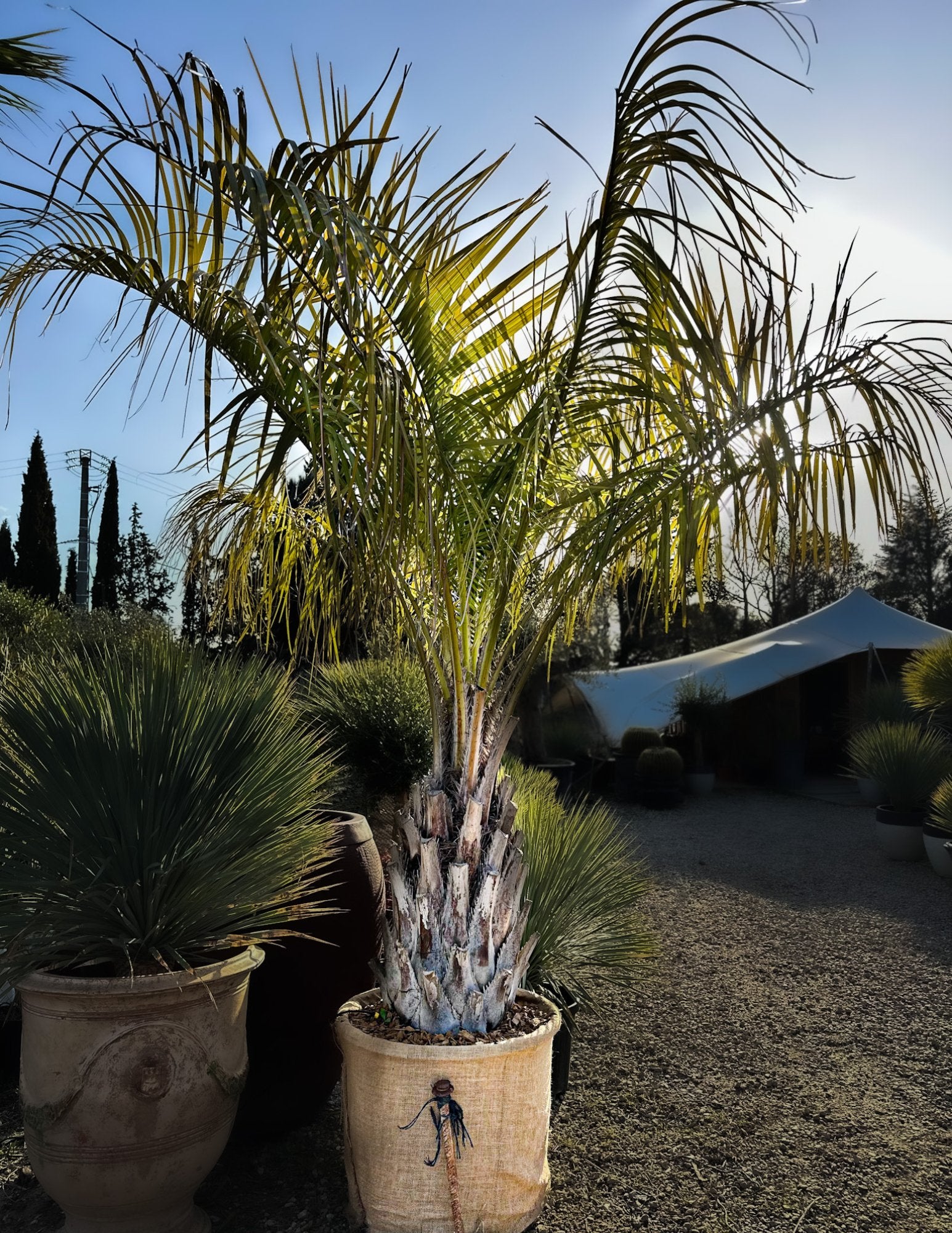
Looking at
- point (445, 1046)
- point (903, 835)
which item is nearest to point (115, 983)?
point (445, 1046)

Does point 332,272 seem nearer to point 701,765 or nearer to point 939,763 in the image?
point 939,763

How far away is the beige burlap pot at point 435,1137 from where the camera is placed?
9.12ft

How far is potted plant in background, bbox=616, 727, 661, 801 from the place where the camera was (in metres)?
13.9

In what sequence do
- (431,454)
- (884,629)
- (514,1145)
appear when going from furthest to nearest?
(884,629) < (431,454) < (514,1145)

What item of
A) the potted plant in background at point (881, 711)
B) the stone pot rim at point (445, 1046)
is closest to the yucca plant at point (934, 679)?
the potted plant in background at point (881, 711)

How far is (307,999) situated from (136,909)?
946mm

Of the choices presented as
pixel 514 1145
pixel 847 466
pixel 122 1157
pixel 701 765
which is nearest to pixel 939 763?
pixel 701 765

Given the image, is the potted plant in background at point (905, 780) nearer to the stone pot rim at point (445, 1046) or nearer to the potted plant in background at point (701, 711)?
the potted plant in background at point (701, 711)

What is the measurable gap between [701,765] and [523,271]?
1244 centimetres

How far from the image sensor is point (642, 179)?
2.99 m

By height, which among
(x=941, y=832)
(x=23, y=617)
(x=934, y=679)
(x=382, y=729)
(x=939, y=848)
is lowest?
(x=939, y=848)

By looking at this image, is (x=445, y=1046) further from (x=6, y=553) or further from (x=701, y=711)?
(x=6, y=553)

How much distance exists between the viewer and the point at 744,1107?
381cm

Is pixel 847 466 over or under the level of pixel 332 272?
under
